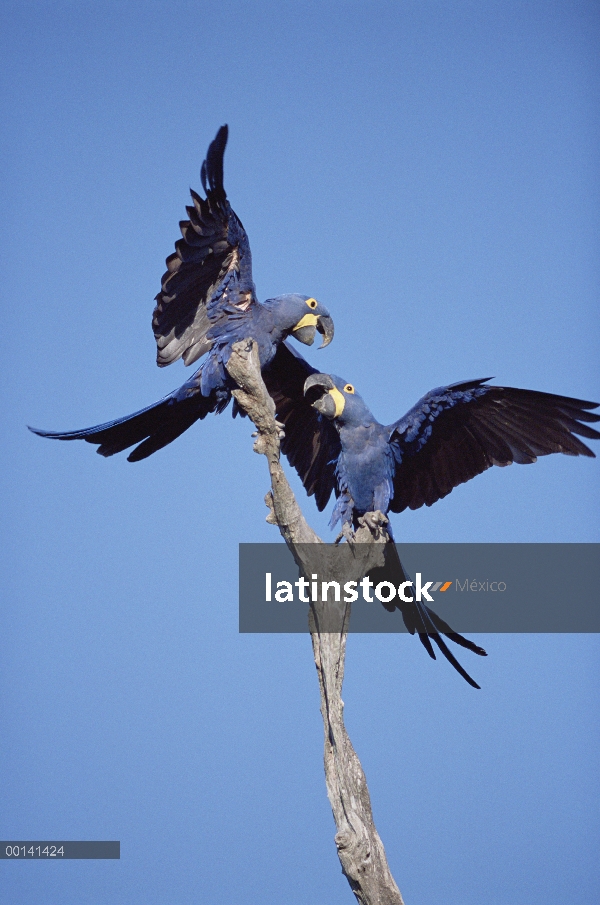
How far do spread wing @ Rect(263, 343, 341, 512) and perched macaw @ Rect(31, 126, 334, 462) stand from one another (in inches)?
7.7

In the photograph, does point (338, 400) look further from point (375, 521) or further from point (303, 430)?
point (303, 430)

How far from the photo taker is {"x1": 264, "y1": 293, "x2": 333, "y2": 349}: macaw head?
4.28 metres

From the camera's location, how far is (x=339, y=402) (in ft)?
13.5

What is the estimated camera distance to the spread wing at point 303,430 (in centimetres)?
467

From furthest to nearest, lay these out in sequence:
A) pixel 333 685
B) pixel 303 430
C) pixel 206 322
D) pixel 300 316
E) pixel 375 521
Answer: pixel 303 430 < pixel 206 322 < pixel 300 316 < pixel 375 521 < pixel 333 685

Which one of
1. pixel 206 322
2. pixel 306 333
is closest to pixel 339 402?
pixel 306 333

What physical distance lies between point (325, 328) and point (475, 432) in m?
0.86

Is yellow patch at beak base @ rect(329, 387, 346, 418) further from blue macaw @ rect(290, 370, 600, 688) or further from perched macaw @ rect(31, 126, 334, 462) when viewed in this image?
perched macaw @ rect(31, 126, 334, 462)

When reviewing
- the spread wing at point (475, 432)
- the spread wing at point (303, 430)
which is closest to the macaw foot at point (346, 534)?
the spread wing at point (475, 432)

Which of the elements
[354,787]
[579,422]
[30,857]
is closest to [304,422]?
[579,422]

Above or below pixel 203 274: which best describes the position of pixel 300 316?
below

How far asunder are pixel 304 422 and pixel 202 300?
830 millimetres

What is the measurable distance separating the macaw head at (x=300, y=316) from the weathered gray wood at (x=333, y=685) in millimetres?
307

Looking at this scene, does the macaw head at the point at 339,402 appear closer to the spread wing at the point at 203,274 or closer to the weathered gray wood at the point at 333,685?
the weathered gray wood at the point at 333,685
